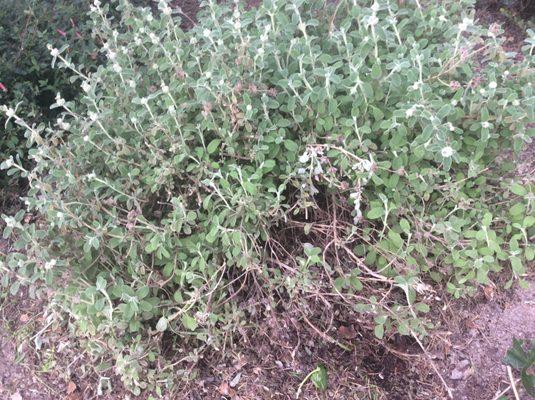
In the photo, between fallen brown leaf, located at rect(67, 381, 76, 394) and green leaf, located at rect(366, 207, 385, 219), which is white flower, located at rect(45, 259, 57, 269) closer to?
fallen brown leaf, located at rect(67, 381, 76, 394)

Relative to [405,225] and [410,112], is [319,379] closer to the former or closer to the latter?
[405,225]

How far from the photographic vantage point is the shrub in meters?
3.28

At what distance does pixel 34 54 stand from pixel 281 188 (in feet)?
7.00

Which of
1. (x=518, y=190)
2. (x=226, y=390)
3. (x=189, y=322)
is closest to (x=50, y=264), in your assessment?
(x=189, y=322)

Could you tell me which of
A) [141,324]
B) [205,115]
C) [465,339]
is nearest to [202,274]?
[141,324]

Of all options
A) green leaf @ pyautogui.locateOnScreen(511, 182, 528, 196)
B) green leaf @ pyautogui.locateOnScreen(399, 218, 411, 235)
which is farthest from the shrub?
green leaf @ pyautogui.locateOnScreen(511, 182, 528, 196)

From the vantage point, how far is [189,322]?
2.29 m

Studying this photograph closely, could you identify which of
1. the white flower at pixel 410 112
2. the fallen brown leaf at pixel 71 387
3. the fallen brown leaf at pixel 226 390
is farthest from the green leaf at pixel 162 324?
the white flower at pixel 410 112

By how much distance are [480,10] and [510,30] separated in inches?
10.7

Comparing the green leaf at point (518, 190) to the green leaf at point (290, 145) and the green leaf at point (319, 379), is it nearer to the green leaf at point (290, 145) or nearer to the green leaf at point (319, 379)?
the green leaf at point (290, 145)

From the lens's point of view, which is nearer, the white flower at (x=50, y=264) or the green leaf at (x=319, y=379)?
the white flower at (x=50, y=264)

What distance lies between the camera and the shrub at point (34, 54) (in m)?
3.28

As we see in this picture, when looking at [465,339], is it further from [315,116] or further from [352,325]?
[315,116]

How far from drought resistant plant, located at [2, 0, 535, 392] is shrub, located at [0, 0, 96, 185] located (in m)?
0.96
